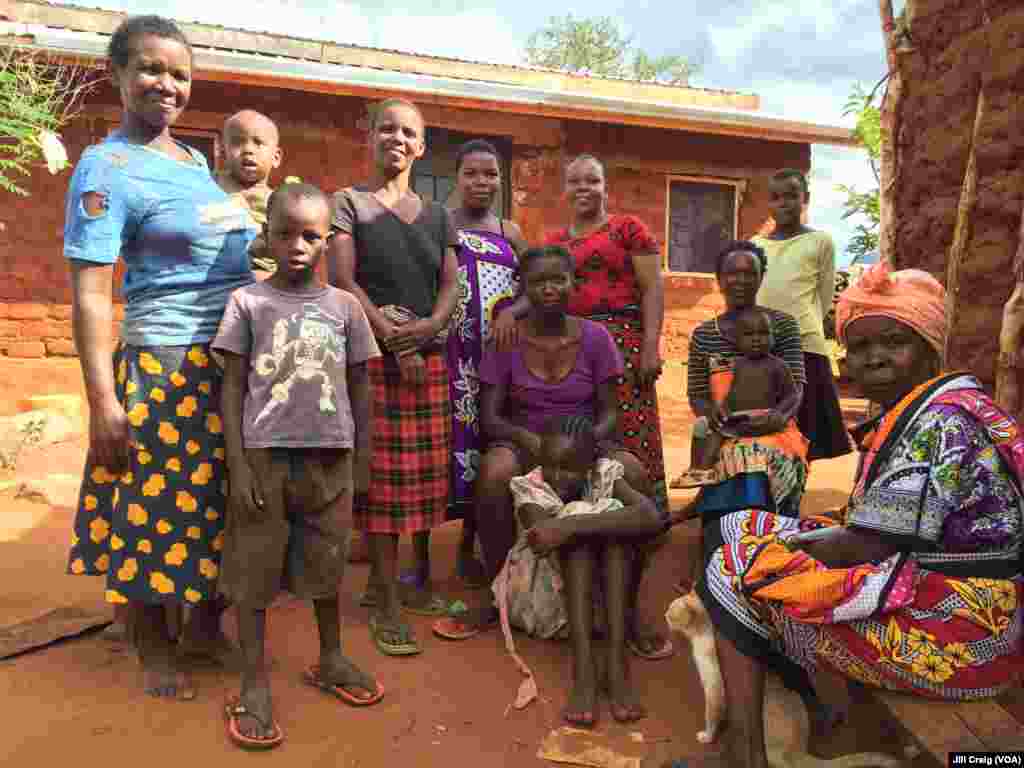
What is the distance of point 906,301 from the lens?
1.94 m

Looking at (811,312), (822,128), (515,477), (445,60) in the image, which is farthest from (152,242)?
(445,60)

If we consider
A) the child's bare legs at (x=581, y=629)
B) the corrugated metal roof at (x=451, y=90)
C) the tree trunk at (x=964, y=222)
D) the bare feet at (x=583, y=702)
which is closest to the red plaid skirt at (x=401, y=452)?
the child's bare legs at (x=581, y=629)

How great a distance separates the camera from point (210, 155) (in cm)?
806

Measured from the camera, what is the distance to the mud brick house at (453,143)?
7.57m

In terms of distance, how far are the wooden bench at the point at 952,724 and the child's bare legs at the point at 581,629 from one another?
84 cm

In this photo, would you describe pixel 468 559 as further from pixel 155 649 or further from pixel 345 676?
pixel 155 649

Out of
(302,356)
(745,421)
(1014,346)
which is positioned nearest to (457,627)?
(302,356)

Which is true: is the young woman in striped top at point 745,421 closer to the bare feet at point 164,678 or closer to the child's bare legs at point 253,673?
the child's bare legs at point 253,673

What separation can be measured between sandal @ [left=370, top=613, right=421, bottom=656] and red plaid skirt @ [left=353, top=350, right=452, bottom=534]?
0.34m

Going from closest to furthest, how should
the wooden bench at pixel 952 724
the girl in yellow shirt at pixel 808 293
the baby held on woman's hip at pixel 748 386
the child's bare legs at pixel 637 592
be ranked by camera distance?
the wooden bench at pixel 952 724, the child's bare legs at pixel 637 592, the baby held on woman's hip at pixel 748 386, the girl in yellow shirt at pixel 808 293

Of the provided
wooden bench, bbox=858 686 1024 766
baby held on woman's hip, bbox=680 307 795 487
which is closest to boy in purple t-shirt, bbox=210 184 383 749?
wooden bench, bbox=858 686 1024 766

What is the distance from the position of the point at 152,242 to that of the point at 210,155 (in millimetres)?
6482

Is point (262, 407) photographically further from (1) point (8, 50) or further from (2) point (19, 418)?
(1) point (8, 50)

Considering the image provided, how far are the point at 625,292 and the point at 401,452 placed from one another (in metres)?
1.26
